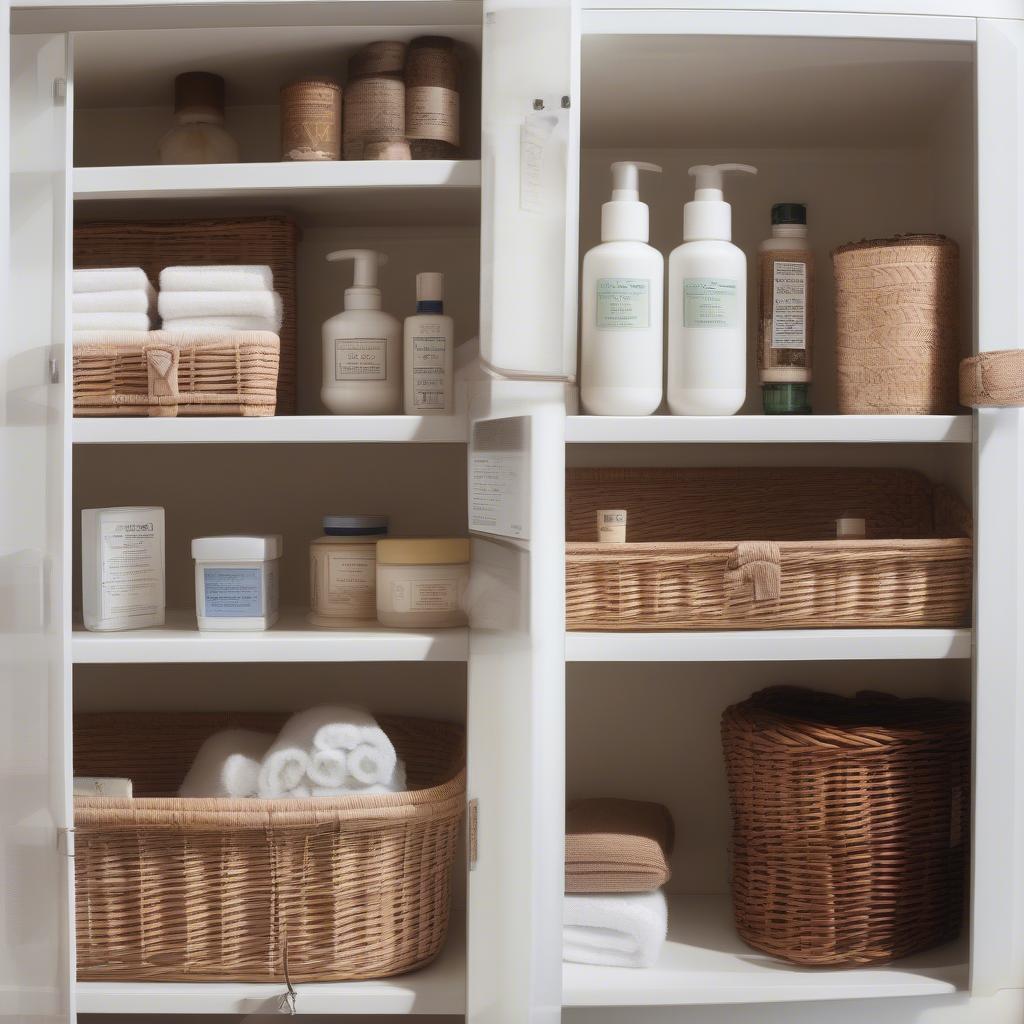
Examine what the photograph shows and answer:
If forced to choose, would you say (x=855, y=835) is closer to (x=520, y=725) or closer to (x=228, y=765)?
(x=520, y=725)

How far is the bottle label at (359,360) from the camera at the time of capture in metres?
0.96

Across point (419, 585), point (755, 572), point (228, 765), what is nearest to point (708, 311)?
point (755, 572)

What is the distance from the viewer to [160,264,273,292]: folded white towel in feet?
3.09

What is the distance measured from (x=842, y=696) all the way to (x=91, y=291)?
2.84ft

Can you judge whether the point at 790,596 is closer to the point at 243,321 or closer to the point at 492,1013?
the point at 492,1013

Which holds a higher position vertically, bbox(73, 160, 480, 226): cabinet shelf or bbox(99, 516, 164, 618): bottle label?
bbox(73, 160, 480, 226): cabinet shelf

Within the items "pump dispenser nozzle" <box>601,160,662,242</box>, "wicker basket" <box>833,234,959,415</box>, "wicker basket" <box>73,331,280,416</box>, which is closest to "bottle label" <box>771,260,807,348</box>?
"wicker basket" <box>833,234,959,415</box>

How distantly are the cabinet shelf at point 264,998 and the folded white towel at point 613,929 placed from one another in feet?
0.38

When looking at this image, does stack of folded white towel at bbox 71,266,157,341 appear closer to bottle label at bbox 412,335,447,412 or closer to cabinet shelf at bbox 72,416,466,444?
cabinet shelf at bbox 72,416,466,444

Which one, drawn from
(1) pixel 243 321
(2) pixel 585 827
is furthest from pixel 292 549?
(2) pixel 585 827

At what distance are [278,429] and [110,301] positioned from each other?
202 millimetres

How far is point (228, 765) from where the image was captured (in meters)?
0.94

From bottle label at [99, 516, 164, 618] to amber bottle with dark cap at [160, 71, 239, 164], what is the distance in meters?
0.36

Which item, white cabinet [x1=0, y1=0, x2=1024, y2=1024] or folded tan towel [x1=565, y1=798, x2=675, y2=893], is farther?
folded tan towel [x1=565, y1=798, x2=675, y2=893]
